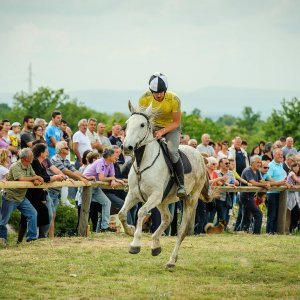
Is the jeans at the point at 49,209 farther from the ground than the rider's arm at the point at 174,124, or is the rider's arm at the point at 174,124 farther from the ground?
the rider's arm at the point at 174,124

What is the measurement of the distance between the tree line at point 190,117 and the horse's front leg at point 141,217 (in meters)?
29.0

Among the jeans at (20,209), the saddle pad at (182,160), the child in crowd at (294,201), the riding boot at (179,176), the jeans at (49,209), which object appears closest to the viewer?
the saddle pad at (182,160)

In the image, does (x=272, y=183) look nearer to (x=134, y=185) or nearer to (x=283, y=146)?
(x=283, y=146)

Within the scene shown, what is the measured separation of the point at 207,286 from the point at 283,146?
1581 centimetres

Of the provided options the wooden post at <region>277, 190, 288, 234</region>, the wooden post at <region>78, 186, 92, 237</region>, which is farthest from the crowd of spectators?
the wooden post at <region>78, 186, 92, 237</region>

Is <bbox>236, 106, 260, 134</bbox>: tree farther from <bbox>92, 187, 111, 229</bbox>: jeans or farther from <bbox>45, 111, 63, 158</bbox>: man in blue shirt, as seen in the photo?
<bbox>92, 187, 111, 229</bbox>: jeans

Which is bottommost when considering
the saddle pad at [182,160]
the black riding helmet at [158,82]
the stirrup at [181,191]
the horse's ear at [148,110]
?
the stirrup at [181,191]

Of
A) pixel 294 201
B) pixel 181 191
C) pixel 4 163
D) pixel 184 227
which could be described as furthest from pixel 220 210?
pixel 181 191

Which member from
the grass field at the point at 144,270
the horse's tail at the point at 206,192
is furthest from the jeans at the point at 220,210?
the horse's tail at the point at 206,192

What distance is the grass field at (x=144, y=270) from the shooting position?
494 inches

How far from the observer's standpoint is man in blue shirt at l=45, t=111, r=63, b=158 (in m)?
21.3

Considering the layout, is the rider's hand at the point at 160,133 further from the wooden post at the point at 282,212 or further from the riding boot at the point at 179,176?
the wooden post at the point at 282,212

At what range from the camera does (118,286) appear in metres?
12.9

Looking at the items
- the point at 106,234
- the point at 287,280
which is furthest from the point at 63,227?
the point at 287,280
